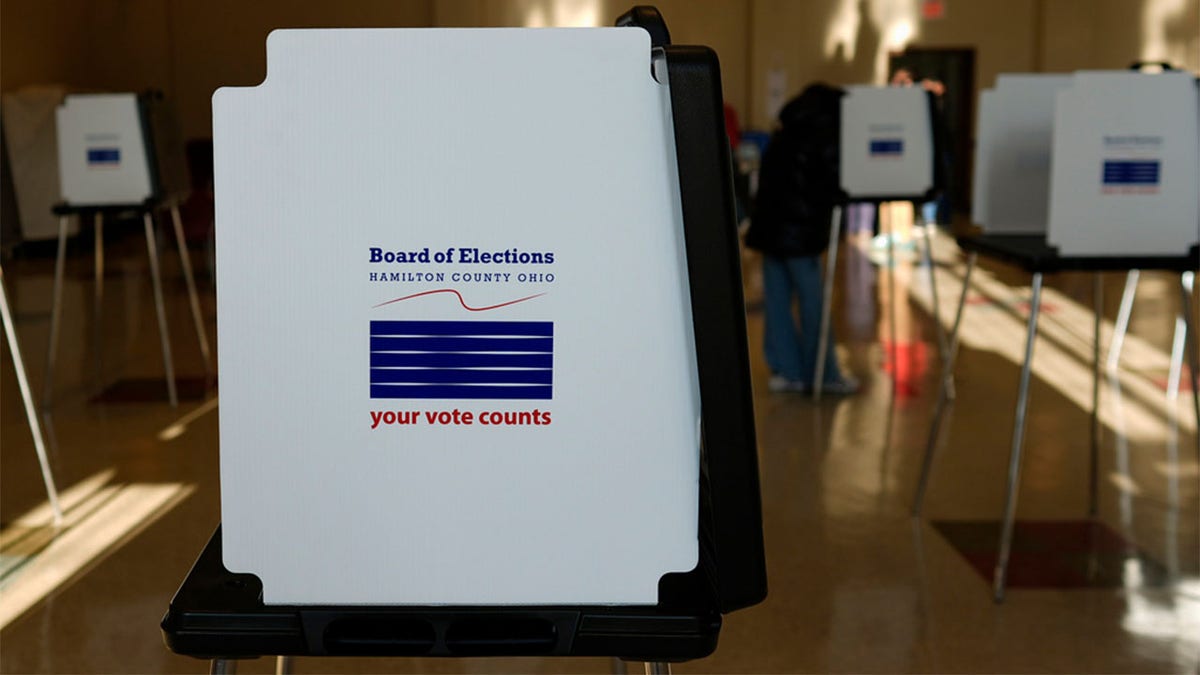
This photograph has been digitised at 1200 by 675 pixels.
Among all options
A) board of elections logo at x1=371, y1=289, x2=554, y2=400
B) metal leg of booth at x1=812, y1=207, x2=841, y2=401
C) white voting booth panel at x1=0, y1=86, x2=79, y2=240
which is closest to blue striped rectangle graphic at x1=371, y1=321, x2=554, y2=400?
board of elections logo at x1=371, y1=289, x2=554, y2=400

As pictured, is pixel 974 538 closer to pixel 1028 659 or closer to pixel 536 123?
pixel 1028 659

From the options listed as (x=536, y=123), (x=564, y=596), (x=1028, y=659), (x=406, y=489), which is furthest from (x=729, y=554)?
(x=1028, y=659)

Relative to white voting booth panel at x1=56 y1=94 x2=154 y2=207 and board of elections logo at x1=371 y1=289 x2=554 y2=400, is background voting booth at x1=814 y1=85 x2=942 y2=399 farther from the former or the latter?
board of elections logo at x1=371 y1=289 x2=554 y2=400

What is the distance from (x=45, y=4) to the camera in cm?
1191

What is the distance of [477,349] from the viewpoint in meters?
1.03

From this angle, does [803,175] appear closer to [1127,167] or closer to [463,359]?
[1127,167]

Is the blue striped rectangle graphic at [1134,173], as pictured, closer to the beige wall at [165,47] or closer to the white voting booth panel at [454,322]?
the white voting booth panel at [454,322]

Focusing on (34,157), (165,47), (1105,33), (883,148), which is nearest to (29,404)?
(883,148)

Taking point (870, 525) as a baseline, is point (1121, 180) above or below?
above

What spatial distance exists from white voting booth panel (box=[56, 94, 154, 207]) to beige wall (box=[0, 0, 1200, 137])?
7.26 meters

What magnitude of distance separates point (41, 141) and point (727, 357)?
34.9 ft

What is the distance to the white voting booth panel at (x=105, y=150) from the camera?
505 cm

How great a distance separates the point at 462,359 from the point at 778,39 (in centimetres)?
1249

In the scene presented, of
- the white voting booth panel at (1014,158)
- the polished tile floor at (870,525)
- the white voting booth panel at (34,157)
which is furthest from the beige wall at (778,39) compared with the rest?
the white voting booth panel at (1014,158)
